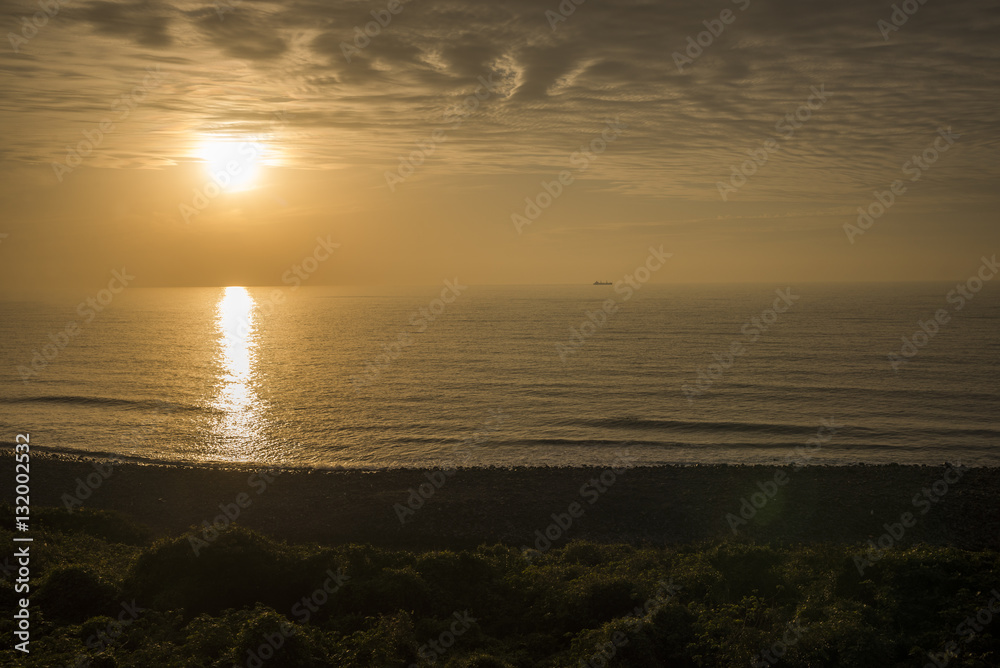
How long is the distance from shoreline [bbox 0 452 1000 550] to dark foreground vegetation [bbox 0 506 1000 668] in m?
5.32

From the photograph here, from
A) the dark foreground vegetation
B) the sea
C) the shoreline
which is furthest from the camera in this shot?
the sea

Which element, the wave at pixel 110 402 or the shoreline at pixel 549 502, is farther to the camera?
the wave at pixel 110 402

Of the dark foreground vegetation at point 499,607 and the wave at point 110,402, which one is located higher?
the dark foreground vegetation at point 499,607

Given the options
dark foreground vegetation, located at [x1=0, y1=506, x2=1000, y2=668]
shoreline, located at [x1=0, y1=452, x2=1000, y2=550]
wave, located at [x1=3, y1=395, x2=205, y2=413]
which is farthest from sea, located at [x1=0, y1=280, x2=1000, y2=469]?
dark foreground vegetation, located at [x1=0, y1=506, x2=1000, y2=668]

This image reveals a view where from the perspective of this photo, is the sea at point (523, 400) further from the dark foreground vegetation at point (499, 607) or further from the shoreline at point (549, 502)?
the dark foreground vegetation at point (499, 607)

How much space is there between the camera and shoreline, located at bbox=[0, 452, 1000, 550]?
83.6 ft

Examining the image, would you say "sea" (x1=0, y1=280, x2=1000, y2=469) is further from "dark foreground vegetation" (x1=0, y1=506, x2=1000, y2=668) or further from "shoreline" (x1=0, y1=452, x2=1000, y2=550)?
"dark foreground vegetation" (x1=0, y1=506, x2=1000, y2=668)

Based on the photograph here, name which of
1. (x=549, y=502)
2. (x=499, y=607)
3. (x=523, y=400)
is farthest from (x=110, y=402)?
(x=499, y=607)

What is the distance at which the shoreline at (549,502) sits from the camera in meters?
25.5

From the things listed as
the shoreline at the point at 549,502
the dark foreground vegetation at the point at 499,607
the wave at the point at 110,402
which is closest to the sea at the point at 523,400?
the wave at the point at 110,402

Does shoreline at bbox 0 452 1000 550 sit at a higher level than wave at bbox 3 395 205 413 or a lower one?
higher

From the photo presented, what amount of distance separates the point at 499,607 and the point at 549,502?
1143 cm

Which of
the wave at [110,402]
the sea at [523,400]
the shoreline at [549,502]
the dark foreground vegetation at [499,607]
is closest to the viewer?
the dark foreground vegetation at [499,607]

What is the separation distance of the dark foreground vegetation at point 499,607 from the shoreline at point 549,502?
532cm
